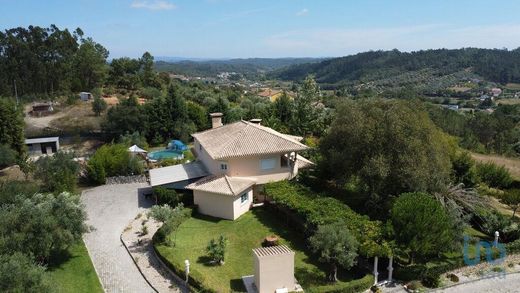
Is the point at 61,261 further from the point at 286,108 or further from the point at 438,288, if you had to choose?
the point at 286,108

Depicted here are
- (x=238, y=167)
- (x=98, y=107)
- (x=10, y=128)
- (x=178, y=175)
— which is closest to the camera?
(x=238, y=167)

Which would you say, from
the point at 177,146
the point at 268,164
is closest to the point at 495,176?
the point at 268,164

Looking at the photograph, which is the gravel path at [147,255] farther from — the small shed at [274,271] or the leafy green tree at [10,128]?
the leafy green tree at [10,128]

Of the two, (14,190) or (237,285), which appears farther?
(14,190)

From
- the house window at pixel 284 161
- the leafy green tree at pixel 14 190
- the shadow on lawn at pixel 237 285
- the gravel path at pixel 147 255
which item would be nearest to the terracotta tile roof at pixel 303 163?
the house window at pixel 284 161

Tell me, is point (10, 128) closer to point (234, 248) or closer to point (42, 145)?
point (42, 145)

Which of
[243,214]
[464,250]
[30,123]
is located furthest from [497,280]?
[30,123]
